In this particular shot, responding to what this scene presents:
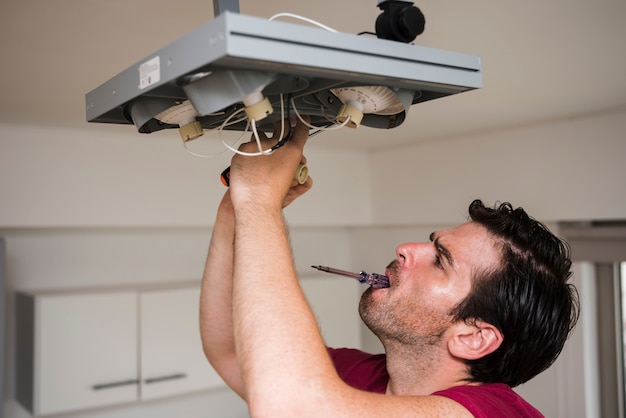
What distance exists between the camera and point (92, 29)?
1278 mm

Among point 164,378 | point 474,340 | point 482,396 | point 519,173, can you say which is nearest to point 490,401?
point 482,396

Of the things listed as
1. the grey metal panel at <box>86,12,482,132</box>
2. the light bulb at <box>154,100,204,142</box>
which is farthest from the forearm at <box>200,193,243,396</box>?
the grey metal panel at <box>86,12,482,132</box>

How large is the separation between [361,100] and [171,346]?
2005 millimetres

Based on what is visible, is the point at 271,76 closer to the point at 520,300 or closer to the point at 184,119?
the point at 184,119

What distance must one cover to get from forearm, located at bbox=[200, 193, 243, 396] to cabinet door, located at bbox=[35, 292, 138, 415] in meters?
1.16

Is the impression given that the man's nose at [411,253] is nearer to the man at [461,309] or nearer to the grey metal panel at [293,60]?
the man at [461,309]

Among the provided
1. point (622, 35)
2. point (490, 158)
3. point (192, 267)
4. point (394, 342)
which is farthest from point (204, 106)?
point (192, 267)

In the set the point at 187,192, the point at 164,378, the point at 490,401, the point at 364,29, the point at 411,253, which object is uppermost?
the point at 364,29

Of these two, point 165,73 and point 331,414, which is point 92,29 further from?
point 331,414

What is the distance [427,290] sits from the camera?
4.20 ft

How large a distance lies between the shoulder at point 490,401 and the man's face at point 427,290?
0.56ft

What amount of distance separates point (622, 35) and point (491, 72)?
1.21 ft

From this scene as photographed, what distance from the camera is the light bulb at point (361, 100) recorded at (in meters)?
0.83

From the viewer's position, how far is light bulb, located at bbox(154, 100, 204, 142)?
87 centimetres
